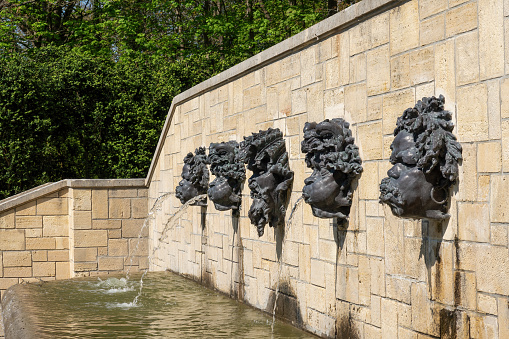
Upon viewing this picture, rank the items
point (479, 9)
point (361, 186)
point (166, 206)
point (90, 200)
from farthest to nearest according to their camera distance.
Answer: point (90, 200)
point (166, 206)
point (361, 186)
point (479, 9)

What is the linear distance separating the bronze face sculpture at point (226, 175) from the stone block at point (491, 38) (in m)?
4.00

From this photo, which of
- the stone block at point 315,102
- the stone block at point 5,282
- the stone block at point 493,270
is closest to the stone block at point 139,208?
the stone block at point 5,282

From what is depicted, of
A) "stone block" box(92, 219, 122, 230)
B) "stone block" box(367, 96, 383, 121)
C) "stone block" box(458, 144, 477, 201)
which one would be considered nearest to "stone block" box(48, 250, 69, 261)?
"stone block" box(92, 219, 122, 230)

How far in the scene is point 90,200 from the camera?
37.9 ft

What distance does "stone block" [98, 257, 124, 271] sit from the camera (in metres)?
11.7

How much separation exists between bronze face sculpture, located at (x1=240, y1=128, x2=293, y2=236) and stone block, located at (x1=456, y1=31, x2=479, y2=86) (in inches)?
102

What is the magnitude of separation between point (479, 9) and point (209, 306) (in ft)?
15.3

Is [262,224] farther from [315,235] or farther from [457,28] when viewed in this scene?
[457,28]

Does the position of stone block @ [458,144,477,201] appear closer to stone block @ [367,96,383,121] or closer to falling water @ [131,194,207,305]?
stone block @ [367,96,383,121]

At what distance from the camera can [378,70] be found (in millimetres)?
4992

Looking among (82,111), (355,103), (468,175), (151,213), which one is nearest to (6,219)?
(151,213)

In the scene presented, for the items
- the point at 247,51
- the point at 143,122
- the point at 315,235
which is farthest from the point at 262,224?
the point at 247,51

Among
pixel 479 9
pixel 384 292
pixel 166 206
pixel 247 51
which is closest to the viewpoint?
pixel 479 9

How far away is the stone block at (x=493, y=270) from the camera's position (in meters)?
3.72
